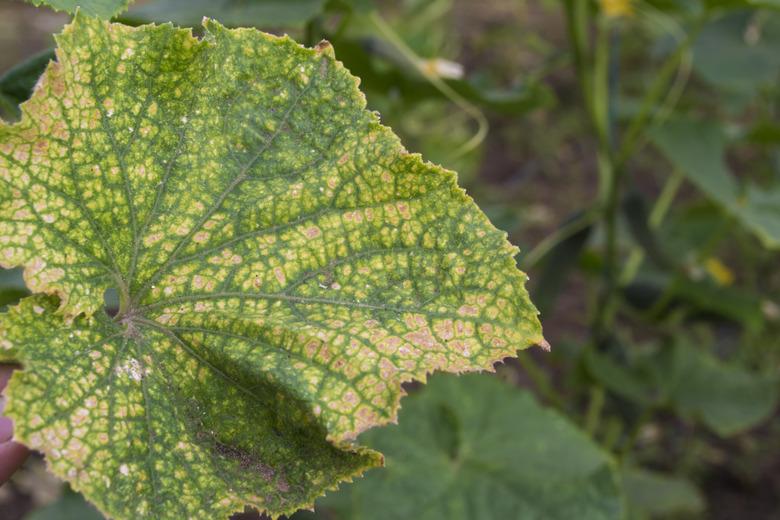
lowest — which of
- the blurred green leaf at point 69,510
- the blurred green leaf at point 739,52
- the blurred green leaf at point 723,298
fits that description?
the blurred green leaf at point 69,510

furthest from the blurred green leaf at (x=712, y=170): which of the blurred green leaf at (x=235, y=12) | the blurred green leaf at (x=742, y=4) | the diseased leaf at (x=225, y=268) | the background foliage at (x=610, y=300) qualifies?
the diseased leaf at (x=225, y=268)

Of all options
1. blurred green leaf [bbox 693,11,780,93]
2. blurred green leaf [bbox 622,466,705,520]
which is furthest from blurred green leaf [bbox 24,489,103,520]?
blurred green leaf [bbox 693,11,780,93]

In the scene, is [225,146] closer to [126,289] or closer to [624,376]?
[126,289]

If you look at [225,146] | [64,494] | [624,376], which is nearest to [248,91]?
[225,146]

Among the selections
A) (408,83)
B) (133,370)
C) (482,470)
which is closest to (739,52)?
(408,83)

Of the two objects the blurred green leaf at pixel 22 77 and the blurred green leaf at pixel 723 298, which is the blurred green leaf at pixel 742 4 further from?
the blurred green leaf at pixel 22 77

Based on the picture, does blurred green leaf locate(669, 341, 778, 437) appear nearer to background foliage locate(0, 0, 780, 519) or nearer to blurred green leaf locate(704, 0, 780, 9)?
background foliage locate(0, 0, 780, 519)

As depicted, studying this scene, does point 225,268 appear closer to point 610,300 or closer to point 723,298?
point 610,300
